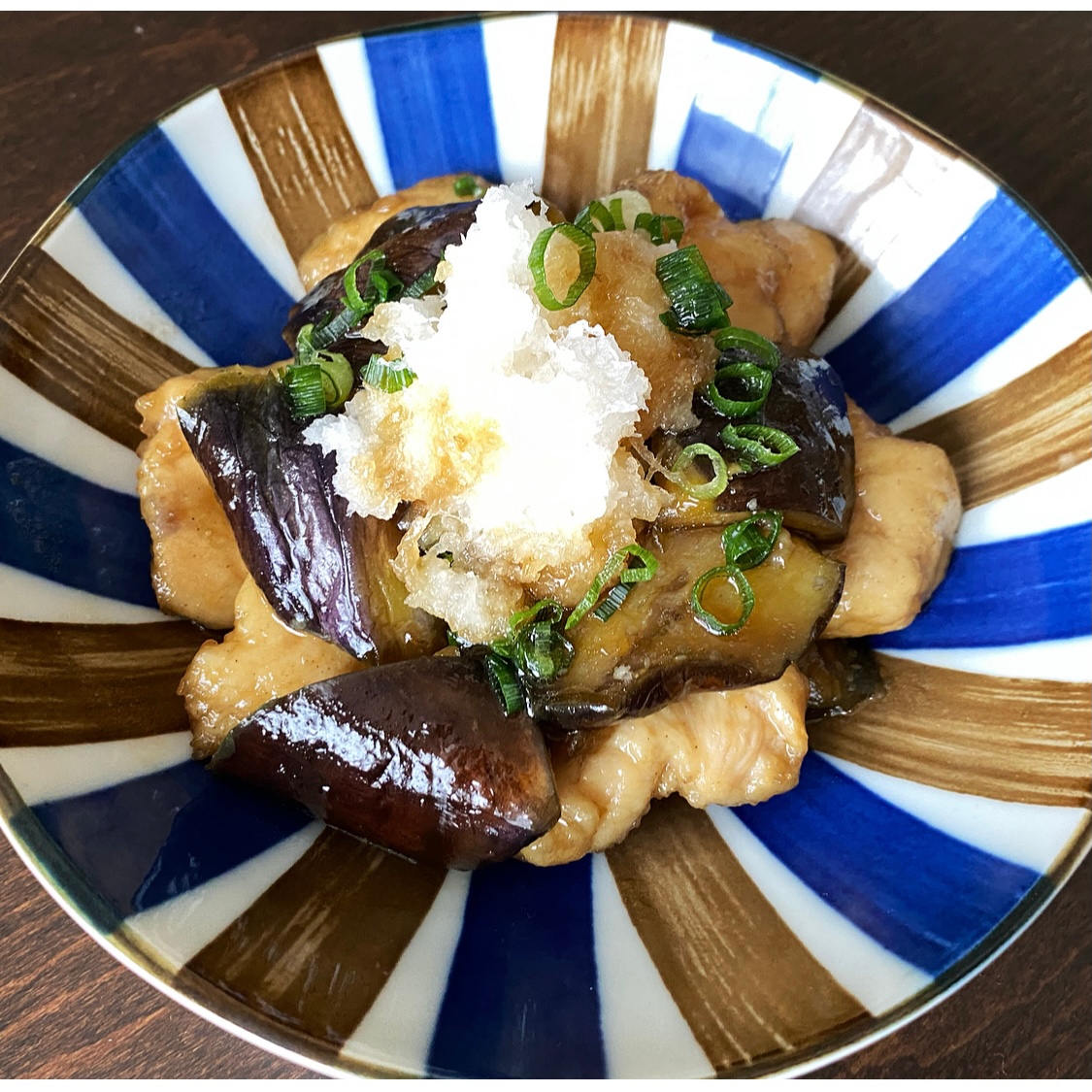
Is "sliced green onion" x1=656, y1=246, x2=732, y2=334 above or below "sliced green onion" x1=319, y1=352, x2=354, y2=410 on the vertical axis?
below

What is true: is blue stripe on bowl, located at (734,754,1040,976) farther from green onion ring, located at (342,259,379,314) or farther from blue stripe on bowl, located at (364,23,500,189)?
blue stripe on bowl, located at (364,23,500,189)

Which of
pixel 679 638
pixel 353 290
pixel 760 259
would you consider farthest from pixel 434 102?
pixel 679 638

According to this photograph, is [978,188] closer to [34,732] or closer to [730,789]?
[730,789]

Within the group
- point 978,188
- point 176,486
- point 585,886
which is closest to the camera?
point 585,886

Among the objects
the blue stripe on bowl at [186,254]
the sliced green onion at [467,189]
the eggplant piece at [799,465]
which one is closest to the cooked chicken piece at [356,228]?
the sliced green onion at [467,189]

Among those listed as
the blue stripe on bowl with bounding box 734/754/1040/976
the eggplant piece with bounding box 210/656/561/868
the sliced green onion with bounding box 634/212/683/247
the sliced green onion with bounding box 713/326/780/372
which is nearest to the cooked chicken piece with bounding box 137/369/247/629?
the eggplant piece with bounding box 210/656/561/868

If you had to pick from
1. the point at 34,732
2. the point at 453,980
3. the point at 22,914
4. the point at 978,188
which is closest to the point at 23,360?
the point at 34,732

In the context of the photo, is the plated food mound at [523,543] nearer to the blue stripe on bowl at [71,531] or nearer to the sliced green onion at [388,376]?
the sliced green onion at [388,376]
